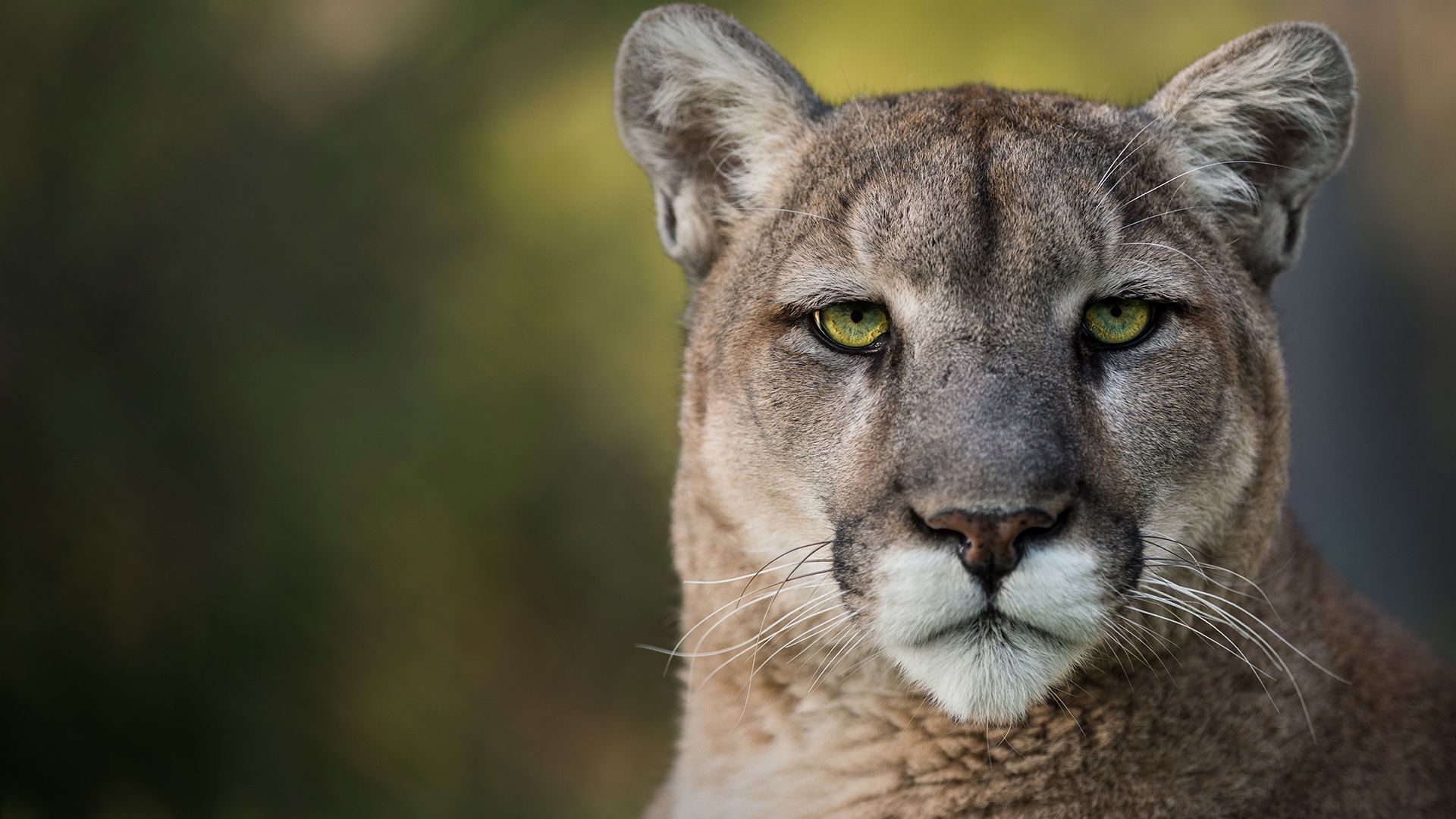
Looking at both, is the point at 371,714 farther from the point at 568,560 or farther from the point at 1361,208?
the point at 1361,208

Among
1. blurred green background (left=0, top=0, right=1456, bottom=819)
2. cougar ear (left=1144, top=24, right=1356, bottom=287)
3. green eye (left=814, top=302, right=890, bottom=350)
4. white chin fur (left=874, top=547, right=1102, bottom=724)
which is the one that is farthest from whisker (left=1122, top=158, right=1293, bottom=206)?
blurred green background (left=0, top=0, right=1456, bottom=819)

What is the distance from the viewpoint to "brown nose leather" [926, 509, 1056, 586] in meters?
3.29

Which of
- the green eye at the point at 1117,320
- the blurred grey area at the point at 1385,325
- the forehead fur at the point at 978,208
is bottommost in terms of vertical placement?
the blurred grey area at the point at 1385,325

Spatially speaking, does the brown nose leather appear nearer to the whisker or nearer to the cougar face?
the cougar face

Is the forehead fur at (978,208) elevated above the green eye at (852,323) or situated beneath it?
elevated above

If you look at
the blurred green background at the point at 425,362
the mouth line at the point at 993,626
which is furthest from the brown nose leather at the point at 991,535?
the blurred green background at the point at 425,362

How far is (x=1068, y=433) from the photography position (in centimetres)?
357

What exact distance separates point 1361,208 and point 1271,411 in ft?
23.1

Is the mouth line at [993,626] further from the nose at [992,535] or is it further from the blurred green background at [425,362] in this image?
the blurred green background at [425,362]

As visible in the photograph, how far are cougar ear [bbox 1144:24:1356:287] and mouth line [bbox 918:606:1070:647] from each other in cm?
162

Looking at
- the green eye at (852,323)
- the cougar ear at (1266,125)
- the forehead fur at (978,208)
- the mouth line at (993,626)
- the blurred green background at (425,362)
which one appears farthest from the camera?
the blurred green background at (425,362)

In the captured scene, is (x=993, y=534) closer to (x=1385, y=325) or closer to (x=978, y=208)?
(x=978, y=208)

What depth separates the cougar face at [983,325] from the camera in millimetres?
3473

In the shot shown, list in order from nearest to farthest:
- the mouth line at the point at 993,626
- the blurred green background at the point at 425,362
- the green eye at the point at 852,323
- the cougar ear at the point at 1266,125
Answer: the mouth line at the point at 993,626, the green eye at the point at 852,323, the cougar ear at the point at 1266,125, the blurred green background at the point at 425,362
